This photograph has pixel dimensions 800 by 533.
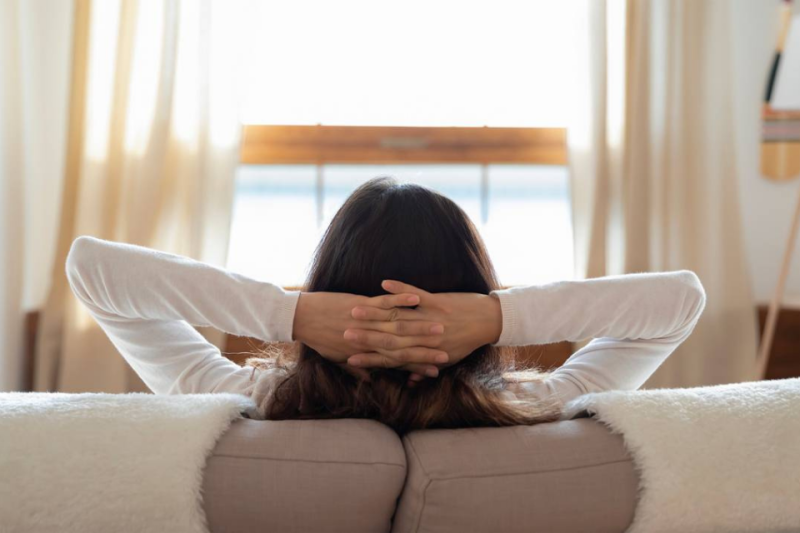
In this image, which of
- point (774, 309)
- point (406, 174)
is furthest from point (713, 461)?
point (406, 174)

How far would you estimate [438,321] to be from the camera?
99 cm

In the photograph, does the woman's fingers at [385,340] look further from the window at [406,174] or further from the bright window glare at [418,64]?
the bright window glare at [418,64]

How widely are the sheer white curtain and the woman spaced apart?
2.03m

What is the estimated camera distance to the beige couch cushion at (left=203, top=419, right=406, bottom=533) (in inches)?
27.3

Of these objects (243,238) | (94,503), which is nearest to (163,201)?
(243,238)

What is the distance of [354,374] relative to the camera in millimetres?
1044

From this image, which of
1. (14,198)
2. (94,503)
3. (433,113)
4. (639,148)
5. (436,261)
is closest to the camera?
(94,503)

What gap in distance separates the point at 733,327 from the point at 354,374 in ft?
8.37

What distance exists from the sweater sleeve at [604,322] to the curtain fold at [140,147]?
2.08 m

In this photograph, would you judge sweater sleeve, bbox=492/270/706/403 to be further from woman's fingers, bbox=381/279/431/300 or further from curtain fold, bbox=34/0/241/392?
curtain fold, bbox=34/0/241/392

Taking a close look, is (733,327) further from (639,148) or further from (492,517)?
(492,517)

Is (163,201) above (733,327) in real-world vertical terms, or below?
above

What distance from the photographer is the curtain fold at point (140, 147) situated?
2.96 meters

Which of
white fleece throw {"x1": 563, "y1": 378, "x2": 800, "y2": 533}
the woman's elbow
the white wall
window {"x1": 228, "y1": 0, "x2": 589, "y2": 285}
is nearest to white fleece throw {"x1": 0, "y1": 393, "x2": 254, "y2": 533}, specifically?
white fleece throw {"x1": 563, "y1": 378, "x2": 800, "y2": 533}
